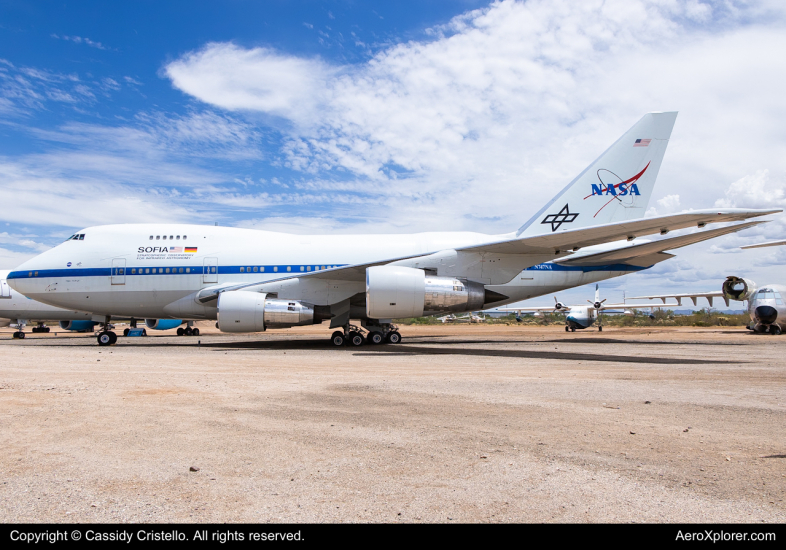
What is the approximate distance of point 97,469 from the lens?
122 inches

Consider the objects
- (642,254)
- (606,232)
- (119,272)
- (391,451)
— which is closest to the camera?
(391,451)

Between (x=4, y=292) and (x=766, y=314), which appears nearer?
(x=766, y=314)

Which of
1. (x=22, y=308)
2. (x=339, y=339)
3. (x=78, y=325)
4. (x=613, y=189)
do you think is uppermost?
(x=613, y=189)

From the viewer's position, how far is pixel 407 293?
13.3 meters

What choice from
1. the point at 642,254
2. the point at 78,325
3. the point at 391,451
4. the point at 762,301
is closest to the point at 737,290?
the point at 762,301

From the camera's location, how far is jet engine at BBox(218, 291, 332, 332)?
14477 mm

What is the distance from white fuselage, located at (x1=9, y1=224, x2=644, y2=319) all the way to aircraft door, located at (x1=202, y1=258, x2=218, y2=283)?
3 centimetres

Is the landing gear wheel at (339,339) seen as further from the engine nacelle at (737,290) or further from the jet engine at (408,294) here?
the engine nacelle at (737,290)

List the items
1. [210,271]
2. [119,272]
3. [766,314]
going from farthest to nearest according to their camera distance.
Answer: [766,314] < [119,272] < [210,271]

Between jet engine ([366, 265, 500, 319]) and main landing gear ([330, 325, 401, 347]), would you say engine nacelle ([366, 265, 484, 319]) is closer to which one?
jet engine ([366, 265, 500, 319])

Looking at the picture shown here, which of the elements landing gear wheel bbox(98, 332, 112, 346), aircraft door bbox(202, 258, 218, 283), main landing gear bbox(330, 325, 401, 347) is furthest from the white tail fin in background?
landing gear wheel bbox(98, 332, 112, 346)

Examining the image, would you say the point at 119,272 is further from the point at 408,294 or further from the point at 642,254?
the point at 642,254

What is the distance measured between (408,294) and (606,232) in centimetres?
535

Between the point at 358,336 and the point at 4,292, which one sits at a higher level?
the point at 4,292
